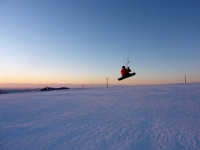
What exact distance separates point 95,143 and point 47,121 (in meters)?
3.17

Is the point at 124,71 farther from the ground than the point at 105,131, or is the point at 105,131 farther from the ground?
the point at 124,71

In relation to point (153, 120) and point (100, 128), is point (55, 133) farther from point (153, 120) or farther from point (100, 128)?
point (153, 120)

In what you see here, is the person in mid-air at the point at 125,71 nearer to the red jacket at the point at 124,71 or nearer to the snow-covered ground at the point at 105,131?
the red jacket at the point at 124,71

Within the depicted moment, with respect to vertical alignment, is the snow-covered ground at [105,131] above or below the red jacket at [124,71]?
below

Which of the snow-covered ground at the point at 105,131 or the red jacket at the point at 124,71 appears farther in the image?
the red jacket at the point at 124,71

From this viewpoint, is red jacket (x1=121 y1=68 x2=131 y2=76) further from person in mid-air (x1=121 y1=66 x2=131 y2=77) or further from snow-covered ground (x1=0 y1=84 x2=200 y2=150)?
snow-covered ground (x1=0 y1=84 x2=200 y2=150)

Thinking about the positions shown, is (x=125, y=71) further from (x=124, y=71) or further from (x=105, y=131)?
(x=105, y=131)

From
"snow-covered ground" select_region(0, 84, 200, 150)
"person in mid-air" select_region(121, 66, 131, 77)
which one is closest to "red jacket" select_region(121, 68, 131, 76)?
"person in mid-air" select_region(121, 66, 131, 77)

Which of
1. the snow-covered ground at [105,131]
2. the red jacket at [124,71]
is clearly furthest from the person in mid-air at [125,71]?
the snow-covered ground at [105,131]

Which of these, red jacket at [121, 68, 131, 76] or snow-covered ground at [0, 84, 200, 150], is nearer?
snow-covered ground at [0, 84, 200, 150]

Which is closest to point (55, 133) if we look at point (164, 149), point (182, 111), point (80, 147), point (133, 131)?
point (80, 147)

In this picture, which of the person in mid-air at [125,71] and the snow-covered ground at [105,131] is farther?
the person in mid-air at [125,71]

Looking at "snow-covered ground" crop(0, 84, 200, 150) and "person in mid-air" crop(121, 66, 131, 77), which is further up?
"person in mid-air" crop(121, 66, 131, 77)

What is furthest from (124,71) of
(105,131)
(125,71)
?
(105,131)
